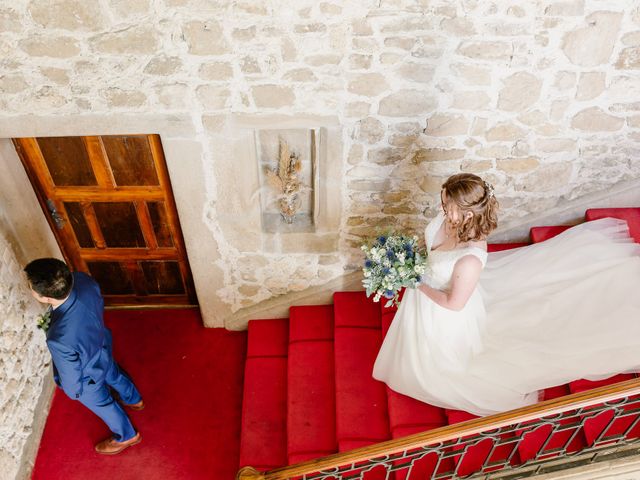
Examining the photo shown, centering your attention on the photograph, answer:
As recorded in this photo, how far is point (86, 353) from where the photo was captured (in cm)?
372

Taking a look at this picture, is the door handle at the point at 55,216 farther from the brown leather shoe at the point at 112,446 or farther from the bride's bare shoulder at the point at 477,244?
the bride's bare shoulder at the point at 477,244

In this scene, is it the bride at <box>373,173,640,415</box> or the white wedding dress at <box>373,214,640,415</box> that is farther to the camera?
the white wedding dress at <box>373,214,640,415</box>

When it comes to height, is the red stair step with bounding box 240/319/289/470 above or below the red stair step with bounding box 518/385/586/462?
below

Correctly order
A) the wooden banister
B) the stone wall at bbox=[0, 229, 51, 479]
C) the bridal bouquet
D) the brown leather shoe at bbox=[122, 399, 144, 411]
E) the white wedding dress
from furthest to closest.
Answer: the brown leather shoe at bbox=[122, 399, 144, 411] < the stone wall at bbox=[0, 229, 51, 479] < the bridal bouquet < the white wedding dress < the wooden banister

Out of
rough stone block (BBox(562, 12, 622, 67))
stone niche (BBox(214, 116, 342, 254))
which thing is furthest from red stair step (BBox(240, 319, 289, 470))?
rough stone block (BBox(562, 12, 622, 67))

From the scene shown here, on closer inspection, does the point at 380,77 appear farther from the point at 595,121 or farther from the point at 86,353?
the point at 86,353

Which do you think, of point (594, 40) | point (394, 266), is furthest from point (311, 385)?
point (594, 40)

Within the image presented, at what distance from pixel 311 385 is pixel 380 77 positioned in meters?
2.51

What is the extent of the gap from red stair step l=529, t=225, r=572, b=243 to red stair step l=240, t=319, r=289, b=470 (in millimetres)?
2377

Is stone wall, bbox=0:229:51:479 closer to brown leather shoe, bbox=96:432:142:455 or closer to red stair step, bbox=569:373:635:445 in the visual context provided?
brown leather shoe, bbox=96:432:142:455

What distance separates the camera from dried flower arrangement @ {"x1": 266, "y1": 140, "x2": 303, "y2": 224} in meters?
3.85

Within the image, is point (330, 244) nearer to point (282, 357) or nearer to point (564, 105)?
point (282, 357)

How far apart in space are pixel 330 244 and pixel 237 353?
5.03 ft

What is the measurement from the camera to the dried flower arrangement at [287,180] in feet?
12.6
